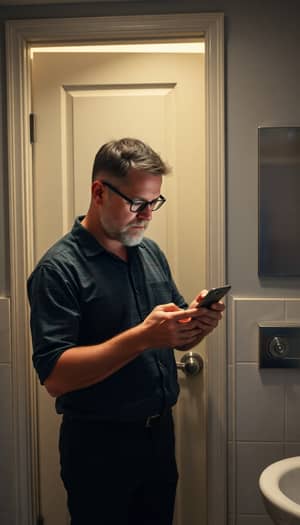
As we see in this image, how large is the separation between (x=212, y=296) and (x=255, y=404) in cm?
62

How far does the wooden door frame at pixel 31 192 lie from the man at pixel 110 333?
300 millimetres

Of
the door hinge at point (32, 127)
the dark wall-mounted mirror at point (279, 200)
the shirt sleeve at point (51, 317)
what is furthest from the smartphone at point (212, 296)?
the door hinge at point (32, 127)

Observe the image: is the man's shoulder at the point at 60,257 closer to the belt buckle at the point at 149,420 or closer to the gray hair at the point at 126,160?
the gray hair at the point at 126,160

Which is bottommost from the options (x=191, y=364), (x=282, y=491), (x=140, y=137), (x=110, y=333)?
(x=282, y=491)

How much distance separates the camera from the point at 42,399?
6.12 ft

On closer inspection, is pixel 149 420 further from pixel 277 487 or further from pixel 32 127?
pixel 32 127

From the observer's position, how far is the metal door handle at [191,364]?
1826 mm

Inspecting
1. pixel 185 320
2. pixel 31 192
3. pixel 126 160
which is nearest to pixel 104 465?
pixel 185 320

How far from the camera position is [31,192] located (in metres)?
1.78

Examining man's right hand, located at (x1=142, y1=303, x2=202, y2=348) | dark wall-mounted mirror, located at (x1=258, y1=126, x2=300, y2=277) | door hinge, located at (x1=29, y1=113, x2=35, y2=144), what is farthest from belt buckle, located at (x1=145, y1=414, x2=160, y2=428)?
door hinge, located at (x1=29, y1=113, x2=35, y2=144)

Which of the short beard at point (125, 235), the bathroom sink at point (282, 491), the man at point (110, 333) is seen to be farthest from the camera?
the short beard at point (125, 235)

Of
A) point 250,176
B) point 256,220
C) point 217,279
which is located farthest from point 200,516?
point 250,176

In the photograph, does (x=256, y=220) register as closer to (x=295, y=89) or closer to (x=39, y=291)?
(x=295, y=89)

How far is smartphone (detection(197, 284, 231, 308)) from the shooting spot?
4.15 feet
